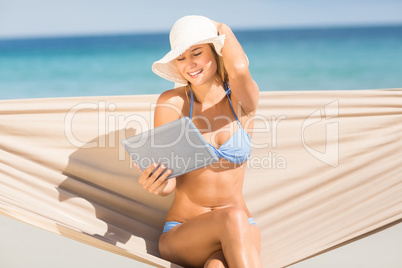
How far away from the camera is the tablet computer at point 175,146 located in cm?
154

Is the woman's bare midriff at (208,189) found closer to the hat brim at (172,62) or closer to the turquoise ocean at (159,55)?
the hat brim at (172,62)

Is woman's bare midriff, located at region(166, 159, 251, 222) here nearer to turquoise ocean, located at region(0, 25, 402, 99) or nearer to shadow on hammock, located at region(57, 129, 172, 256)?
shadow on hammock, located at region(57, 129, 172, 256)

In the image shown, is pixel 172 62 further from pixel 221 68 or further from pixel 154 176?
pixel 154 176

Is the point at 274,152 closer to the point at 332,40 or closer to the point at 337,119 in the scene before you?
the point at 337,119

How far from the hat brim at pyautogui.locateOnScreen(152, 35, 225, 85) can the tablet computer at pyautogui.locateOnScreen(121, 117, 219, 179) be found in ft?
0.82

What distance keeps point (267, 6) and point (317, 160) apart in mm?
16622

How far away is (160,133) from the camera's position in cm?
156

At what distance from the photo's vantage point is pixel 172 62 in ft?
5.84

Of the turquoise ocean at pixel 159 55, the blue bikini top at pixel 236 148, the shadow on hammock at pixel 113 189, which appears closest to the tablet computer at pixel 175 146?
the blue bikini top at pixel 236 148

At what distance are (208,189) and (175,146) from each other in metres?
0.29

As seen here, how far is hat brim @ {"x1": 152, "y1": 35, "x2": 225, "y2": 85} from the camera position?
5.45 feet

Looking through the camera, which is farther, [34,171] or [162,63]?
[34,171]

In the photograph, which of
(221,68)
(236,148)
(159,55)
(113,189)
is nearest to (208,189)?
(236,148)

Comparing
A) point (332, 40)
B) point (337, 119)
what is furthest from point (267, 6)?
point (337, 119)
